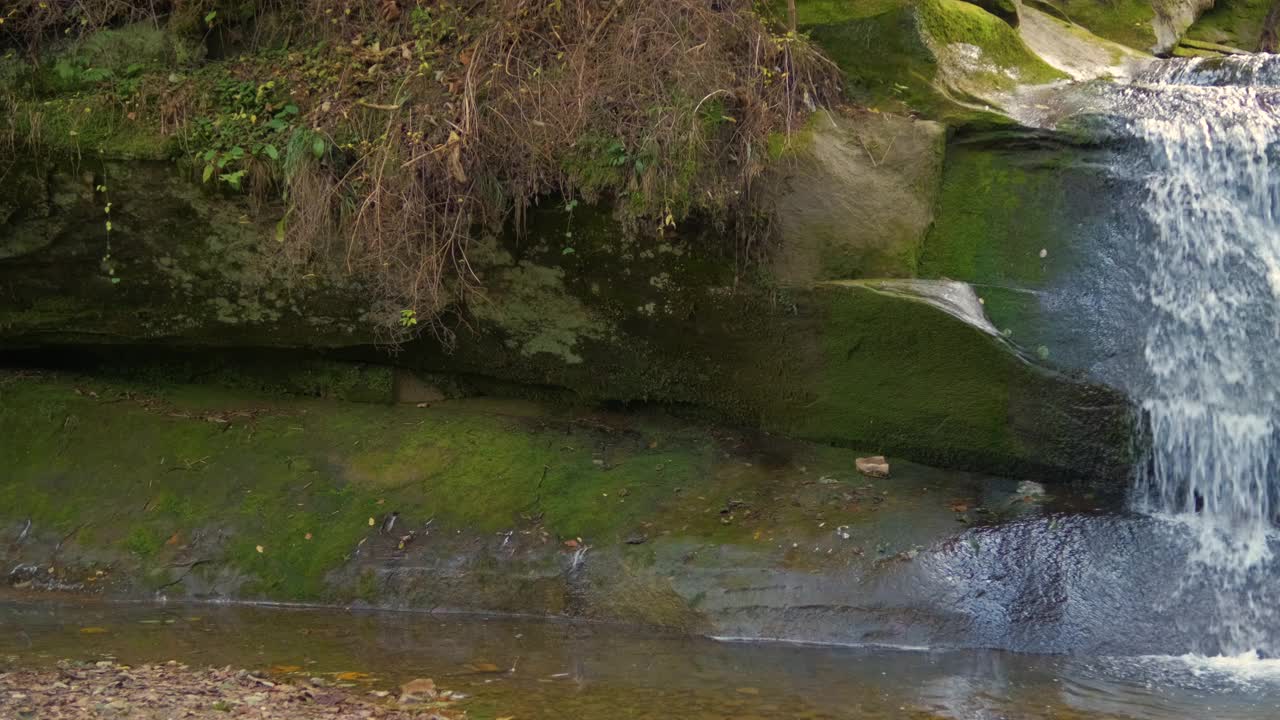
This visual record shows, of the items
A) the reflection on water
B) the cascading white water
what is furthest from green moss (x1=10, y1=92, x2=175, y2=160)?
the cascading white water

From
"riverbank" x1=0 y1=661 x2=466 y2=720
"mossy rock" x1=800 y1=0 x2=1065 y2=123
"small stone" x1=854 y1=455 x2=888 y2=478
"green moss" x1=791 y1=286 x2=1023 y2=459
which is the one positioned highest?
"mossy rock" x1=800 y1=0 x2=1065 y2=123

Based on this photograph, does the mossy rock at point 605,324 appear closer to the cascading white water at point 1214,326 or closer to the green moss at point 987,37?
the cascading white water at point 1214,326

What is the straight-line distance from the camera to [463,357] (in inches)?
304

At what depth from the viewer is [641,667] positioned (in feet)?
17.9

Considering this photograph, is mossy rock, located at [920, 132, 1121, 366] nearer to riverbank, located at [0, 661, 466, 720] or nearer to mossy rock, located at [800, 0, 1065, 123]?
mossy rock, located at [800, 0, 1065, 123]

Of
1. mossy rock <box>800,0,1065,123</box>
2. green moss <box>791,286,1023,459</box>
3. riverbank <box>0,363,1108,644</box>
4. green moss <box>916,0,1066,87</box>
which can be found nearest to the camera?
riverbank <box>0,363,1108,644</box>

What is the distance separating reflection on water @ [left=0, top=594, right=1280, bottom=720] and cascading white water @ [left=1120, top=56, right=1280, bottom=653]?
1087mm

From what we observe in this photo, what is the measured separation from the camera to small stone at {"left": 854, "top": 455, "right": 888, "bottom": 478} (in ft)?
22.8

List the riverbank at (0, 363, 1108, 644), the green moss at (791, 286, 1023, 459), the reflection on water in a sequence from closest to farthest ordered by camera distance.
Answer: the reflection on water
the riverbank at (0, 363, 1108, 644)
the green moss at (791, 286, 1023, 459)

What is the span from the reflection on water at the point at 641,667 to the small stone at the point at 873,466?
4.57 feet

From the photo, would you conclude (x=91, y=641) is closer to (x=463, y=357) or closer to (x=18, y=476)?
(x=18, y=476)

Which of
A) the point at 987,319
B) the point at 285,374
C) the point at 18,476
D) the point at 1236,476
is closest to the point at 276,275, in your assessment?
the point at 285,374

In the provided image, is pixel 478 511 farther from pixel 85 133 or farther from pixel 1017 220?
pixel 1017 220

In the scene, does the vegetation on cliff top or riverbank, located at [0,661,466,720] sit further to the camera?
the vegetation on cliff top
